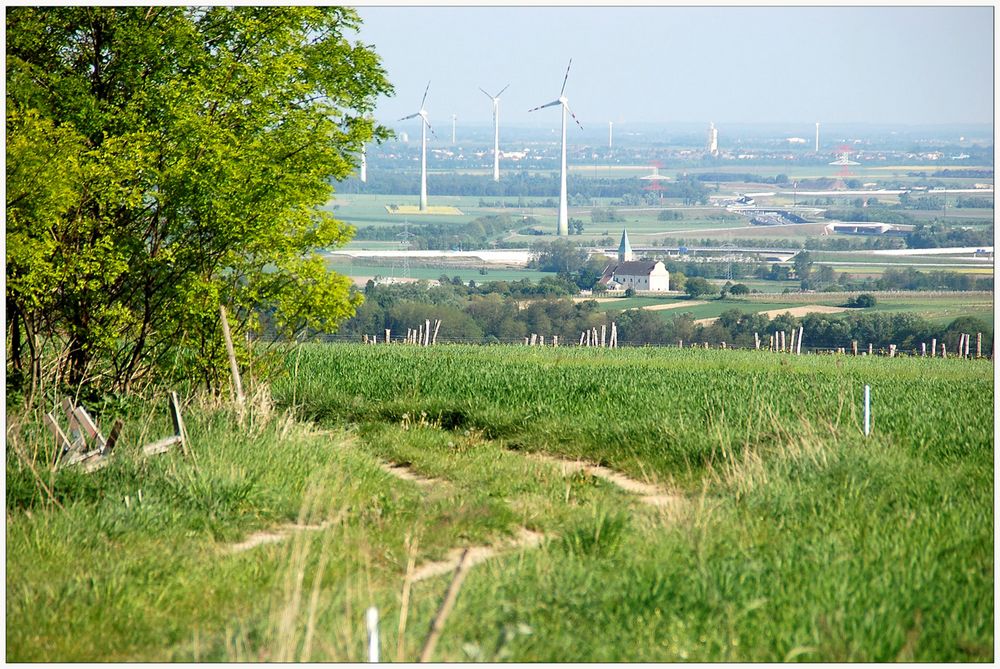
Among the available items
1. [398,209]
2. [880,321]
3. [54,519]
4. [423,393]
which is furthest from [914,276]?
[54,519]

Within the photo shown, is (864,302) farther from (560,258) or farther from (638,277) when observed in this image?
(560,258)

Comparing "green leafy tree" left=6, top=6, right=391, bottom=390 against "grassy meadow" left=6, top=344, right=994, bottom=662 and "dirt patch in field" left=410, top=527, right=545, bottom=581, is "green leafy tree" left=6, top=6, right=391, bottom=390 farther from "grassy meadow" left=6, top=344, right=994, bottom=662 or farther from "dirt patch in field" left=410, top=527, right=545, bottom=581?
"dirt patch in field" left=410, top=527, right=545, bottom=581

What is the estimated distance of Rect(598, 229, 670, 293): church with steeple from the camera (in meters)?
131

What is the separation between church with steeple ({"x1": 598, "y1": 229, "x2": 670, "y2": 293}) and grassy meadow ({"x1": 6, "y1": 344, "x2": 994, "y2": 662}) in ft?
382

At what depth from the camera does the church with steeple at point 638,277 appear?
131 m

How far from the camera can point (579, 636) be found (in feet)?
21.2

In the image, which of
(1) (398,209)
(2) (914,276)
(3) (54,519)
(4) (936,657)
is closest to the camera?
(4) (936,657)

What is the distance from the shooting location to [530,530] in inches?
378

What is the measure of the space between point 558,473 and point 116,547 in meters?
4.93

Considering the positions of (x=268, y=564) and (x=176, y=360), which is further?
(x=176, y=360)

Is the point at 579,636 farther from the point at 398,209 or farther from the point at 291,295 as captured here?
the point at 398,209

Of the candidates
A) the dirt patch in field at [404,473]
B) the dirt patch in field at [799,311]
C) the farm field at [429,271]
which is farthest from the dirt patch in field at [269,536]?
the farm field at [429,271]

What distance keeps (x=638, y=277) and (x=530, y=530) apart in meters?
125

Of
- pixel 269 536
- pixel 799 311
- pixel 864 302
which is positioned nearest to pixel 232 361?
pixel 269 536
